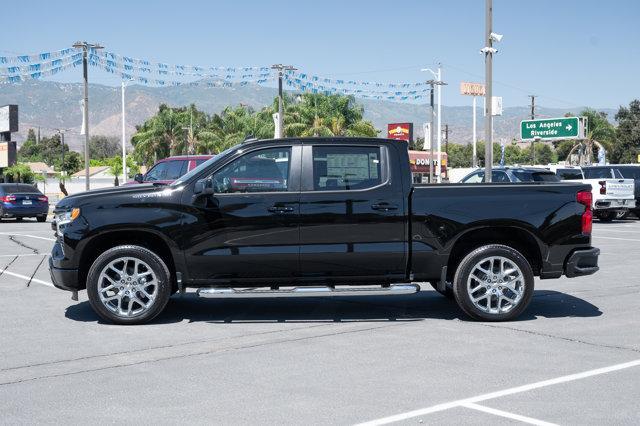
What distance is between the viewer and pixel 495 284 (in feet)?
28.2

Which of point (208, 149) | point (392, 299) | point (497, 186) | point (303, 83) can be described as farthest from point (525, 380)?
point (208, 149)

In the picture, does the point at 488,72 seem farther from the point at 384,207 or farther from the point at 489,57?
the point at 384,207

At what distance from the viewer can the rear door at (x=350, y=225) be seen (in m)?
8.38

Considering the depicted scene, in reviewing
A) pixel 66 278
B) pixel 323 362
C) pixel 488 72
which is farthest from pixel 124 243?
pixel 488 72

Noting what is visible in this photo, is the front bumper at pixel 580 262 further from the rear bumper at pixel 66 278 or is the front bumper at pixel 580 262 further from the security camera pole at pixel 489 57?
the security camera pole at pixel 489 57

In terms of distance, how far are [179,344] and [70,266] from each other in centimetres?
171

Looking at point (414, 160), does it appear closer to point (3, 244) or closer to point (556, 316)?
point (3, 244)

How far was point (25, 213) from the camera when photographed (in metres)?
28.7

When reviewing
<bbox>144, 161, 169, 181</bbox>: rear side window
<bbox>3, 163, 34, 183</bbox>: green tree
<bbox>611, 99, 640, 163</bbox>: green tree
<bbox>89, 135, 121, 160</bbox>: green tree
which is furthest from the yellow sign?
<bbox>89, 135, 121, 160</bbox>: green tree

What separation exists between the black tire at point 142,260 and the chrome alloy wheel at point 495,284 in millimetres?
3271

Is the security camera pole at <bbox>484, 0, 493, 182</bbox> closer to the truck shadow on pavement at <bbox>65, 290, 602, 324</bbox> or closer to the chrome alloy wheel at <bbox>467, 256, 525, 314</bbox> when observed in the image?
the truck shadow on pavement at <bbox>65, 290, 602, 324</bbox>

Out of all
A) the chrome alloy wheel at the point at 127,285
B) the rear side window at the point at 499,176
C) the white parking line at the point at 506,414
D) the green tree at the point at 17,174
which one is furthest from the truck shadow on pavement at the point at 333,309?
the green tree at the point at 17,174

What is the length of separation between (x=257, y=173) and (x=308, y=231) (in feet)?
2.86

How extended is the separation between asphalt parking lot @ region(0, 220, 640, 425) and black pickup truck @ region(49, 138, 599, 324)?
0.45 metres
